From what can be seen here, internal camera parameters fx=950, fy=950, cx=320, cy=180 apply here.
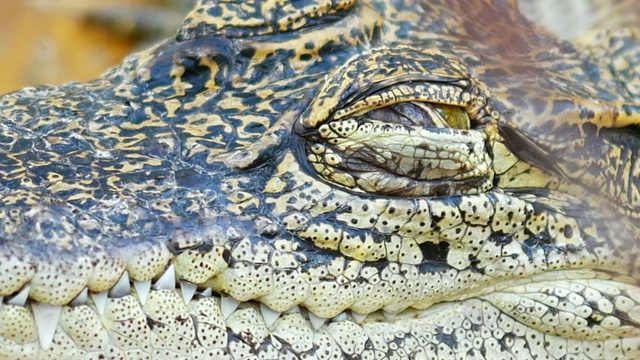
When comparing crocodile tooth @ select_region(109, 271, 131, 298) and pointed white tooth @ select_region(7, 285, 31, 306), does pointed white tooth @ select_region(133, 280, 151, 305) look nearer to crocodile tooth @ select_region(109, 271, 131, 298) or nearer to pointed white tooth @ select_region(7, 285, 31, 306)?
crocodile tooth @ select_region(109, 271, 131, 298)

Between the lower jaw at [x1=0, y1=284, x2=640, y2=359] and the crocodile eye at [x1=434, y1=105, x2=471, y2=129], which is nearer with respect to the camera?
the lower jaw at [x1=0, y1=284, x2=640, y2=359]

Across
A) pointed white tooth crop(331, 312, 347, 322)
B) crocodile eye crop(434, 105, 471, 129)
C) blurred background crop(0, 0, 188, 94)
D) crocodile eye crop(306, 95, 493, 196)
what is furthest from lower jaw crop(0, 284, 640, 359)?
blurred background crop(0, 0, 188, 94)

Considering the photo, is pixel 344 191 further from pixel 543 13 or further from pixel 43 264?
pixel 543 13

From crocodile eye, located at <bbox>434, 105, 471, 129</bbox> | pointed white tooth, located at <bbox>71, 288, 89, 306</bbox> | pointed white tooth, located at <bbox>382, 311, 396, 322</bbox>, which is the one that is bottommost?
pointed white tooth, located at <bbox>71, 288, 89, 306</bbox>

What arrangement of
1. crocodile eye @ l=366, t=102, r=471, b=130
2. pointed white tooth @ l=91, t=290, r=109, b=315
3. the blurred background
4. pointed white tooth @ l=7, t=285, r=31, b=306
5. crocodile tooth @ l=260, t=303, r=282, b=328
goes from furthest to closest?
the blurred background
crocodile eye @ l=366, t=102, r=471, b=130
crocodile tooth @ l=260, t=303, r=282, b=328
pointed white tooth @ l=91, t=290, r=109, b=315
pointed white tooth @ l=7, t=285, r=31, b=306

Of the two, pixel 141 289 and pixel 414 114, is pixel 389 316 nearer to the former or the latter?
pixel 414 114

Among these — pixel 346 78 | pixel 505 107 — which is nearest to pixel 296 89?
pixel 346 78

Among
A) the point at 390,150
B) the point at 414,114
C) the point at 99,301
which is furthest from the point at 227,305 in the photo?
the point at 414,114
